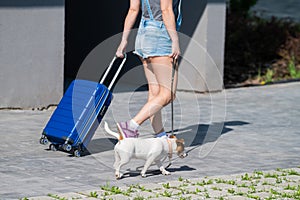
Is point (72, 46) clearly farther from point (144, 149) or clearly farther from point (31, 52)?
point (144, 149)

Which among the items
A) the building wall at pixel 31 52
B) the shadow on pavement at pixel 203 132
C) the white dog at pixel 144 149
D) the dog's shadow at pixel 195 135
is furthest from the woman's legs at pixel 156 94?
the building wall at pixel 31 52

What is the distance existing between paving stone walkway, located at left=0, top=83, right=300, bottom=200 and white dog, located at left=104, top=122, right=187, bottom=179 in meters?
0.17

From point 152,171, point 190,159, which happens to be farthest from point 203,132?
point 152,171

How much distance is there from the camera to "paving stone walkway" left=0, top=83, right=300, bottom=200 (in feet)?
20.8

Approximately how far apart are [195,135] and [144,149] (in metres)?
2.30

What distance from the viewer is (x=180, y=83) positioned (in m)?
11.8

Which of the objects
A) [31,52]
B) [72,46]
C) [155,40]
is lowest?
[72,46]

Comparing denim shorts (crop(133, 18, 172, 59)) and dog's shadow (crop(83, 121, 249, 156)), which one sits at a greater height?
denim shorts (crop(133, 18, 172, 59))

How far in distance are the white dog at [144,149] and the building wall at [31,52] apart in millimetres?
3239

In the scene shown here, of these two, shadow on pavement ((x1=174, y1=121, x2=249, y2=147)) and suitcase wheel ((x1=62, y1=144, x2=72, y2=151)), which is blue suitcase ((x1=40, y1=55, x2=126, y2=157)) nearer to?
suitcase wheel ((x1=62, y1=144, x2=72, y2=151))

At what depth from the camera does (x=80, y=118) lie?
287 inches

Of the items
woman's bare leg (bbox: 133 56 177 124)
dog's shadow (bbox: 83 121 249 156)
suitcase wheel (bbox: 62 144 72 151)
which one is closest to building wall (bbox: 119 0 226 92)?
dog's shadow (bbox: 83 121 249 156)

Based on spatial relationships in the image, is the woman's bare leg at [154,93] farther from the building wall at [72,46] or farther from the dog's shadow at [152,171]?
the building wall at [72,46]

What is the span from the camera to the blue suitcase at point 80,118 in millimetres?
7305
